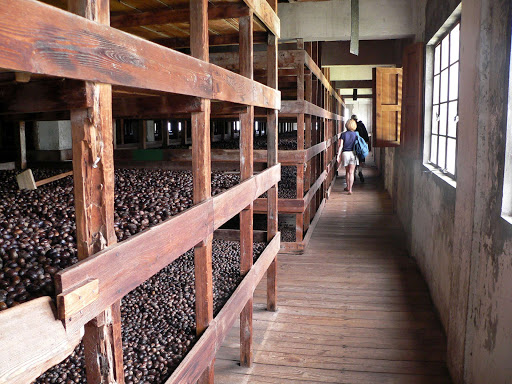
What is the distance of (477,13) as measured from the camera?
2.87 m

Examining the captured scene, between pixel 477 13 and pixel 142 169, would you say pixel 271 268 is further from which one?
pixel 477 13

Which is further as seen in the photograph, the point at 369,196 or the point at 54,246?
the point at 369,196

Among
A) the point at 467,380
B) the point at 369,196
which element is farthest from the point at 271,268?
the point at 369,196

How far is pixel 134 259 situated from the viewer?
158 cm

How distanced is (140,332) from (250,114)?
1496 mm

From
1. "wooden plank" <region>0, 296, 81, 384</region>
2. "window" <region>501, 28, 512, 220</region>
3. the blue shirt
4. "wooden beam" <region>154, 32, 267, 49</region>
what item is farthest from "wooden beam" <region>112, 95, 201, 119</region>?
the blue shirt

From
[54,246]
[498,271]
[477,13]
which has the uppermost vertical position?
[477,13]

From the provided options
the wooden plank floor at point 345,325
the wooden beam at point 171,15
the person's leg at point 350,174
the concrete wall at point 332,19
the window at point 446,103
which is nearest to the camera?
the wooden beam at point 171,15

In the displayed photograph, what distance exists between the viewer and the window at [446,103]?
4.28 meters

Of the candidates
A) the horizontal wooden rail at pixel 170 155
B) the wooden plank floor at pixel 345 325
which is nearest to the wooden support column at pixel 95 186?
the wooden plank floor at pixel 345 325

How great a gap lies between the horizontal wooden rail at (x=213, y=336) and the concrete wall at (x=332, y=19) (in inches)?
175

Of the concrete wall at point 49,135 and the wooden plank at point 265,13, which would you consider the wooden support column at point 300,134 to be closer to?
the wooden plank at point 265,13

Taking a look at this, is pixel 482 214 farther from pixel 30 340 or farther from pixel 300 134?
pixel 300 134

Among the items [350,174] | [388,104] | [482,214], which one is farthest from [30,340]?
[350,174]
